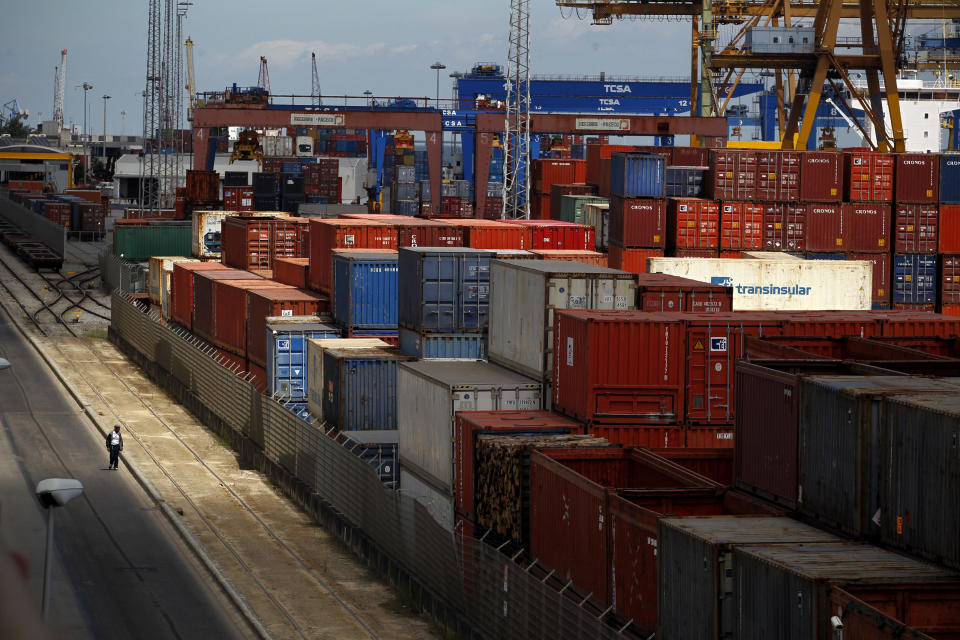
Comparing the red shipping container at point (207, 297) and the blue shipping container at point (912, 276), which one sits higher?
the blue shipping container at point (912, 276)

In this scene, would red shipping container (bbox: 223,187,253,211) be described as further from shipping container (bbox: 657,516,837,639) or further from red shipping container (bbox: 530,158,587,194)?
shipping container (bbox: 657,516,837,639)

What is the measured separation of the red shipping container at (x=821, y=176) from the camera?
146 feet

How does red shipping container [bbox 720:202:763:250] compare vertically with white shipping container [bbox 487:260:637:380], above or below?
above

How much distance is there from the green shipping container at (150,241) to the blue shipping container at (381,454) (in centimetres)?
5108

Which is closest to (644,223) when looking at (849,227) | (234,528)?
(849,227)

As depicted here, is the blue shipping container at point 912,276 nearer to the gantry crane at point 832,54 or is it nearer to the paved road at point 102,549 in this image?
the gantry crane at point 832,54

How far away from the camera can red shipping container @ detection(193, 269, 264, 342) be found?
47.5 m

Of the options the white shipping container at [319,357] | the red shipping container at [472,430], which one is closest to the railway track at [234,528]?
the red shipping container at [472,430]

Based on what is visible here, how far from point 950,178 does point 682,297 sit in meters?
20.2

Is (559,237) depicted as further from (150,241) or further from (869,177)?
(150,241)

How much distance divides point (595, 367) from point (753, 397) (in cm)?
552

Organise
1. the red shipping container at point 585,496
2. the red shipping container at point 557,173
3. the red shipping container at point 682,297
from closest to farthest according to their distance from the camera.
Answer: the red shipping container at point 585,496 < the red shipping container at point 682,297 < the red shipping container at point 557,173

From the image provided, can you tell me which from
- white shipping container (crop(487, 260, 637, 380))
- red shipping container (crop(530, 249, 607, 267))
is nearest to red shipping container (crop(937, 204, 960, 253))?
red shipping container (crop(530, 249, 607, 267))

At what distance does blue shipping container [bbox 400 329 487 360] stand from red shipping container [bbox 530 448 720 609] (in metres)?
12.2
